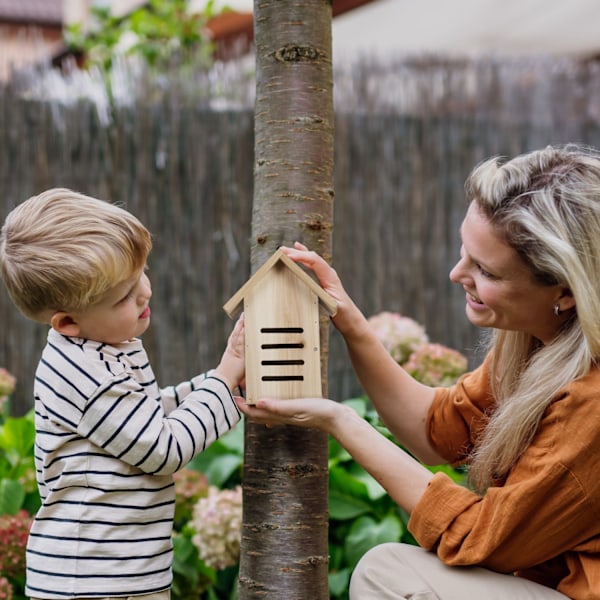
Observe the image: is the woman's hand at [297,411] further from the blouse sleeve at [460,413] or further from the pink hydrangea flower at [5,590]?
the pink hydrangea flower at [5,590]

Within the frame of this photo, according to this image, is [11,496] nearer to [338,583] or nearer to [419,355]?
[338,583]

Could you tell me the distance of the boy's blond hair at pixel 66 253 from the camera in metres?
1.73

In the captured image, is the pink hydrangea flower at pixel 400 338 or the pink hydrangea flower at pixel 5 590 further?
the pink hydrangea flower at pixel 400 338

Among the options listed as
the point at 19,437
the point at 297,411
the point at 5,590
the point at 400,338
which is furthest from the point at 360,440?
the point at 19,437

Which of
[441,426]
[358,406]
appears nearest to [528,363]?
[441,426]

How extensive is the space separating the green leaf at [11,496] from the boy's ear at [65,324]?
122 cm

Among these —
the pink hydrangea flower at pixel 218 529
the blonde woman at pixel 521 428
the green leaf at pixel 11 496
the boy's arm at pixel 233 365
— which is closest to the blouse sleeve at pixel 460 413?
the blonde woman at pixel 521 428

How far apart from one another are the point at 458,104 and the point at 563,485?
13.0 feet

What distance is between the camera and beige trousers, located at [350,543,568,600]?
1773 millimetres

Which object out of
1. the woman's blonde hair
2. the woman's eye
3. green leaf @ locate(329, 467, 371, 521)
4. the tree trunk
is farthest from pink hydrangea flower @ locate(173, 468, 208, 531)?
Answer: the woman's eye

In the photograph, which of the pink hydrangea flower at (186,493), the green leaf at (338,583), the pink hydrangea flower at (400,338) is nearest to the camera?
the green leaf at (338,583)

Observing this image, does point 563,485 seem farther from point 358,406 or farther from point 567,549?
point 358,406

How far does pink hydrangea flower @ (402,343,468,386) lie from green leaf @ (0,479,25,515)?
139 centimetres

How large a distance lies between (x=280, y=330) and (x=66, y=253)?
0.47 metres
